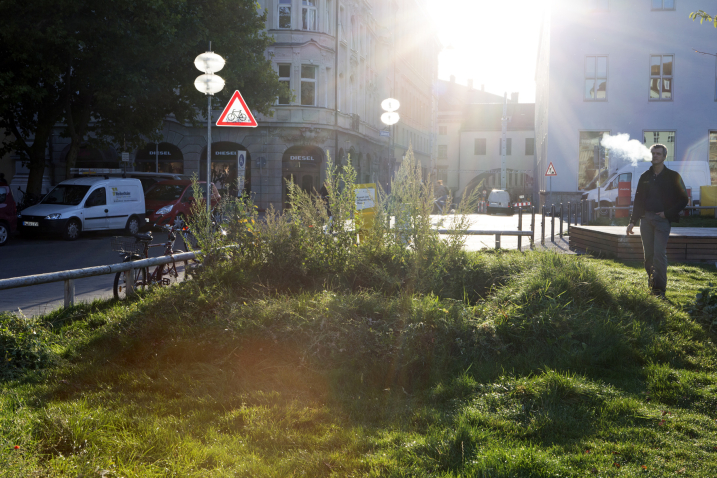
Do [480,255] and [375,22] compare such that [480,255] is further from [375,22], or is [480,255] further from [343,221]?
[375,22]

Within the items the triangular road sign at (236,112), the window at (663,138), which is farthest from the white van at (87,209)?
the window at (663,138)

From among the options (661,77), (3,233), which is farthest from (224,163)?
(661,77)

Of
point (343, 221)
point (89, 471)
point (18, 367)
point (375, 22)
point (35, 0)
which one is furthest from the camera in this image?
point (375, 22)

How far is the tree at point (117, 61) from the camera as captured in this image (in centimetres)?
1762

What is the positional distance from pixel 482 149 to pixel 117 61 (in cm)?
6142

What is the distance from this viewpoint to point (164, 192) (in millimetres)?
22953

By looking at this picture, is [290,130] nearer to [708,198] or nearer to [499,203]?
[499,203]

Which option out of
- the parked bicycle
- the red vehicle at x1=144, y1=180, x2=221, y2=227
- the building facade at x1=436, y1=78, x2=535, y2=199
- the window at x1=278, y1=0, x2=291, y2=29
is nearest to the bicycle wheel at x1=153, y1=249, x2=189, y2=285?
Answer: the parked bicycle

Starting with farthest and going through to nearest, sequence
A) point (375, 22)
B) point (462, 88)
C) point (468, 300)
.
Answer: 1. point (462, 88)
2. point (375, 22)
3. point (468, 300)

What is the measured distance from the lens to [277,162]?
3306cm

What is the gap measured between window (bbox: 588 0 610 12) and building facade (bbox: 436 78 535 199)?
3435cm

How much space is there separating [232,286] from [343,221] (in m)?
1.48

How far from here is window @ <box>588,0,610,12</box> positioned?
38625 mm

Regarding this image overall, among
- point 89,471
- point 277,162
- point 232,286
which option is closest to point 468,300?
point 232,286
